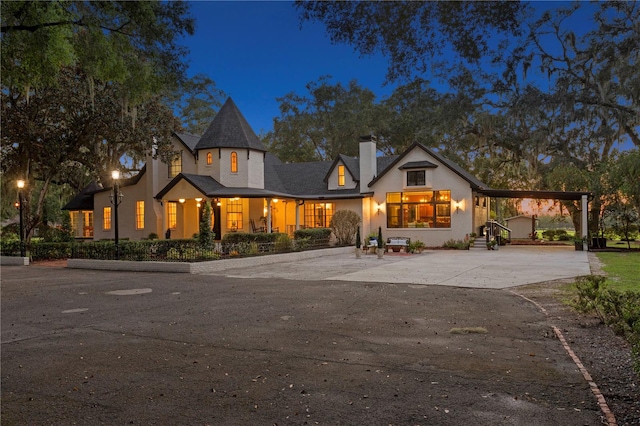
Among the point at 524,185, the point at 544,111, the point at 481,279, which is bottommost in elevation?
the point at 481,279

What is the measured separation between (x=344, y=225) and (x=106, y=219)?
15273mm

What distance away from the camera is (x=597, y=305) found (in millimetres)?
7910

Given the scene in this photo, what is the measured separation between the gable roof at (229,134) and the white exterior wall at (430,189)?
827 cm

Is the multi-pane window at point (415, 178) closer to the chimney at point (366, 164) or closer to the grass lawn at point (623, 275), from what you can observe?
the chimney at point (366, 164)

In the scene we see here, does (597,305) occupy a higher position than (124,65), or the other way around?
(124,65)

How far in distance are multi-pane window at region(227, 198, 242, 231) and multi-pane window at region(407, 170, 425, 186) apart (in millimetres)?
10497

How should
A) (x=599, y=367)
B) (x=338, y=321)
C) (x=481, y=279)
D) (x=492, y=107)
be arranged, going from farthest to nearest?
(x=492, y=107) → (x=481, y=279) → (x=338, y=321) → (x=599, y=367)

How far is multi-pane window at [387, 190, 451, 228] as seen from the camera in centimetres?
2803

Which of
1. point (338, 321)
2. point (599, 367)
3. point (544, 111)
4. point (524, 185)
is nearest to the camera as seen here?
point (599, 367)

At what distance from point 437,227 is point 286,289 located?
18.4m

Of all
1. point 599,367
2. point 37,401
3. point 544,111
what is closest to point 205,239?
point 37,401

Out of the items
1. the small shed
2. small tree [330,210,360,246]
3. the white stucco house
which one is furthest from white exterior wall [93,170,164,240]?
the small shed

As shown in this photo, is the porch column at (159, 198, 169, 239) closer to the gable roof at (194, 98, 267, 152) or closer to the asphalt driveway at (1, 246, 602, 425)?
the gable roof at (194, 98, 267, 152)

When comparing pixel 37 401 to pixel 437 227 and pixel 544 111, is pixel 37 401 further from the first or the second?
pixel 544 111
